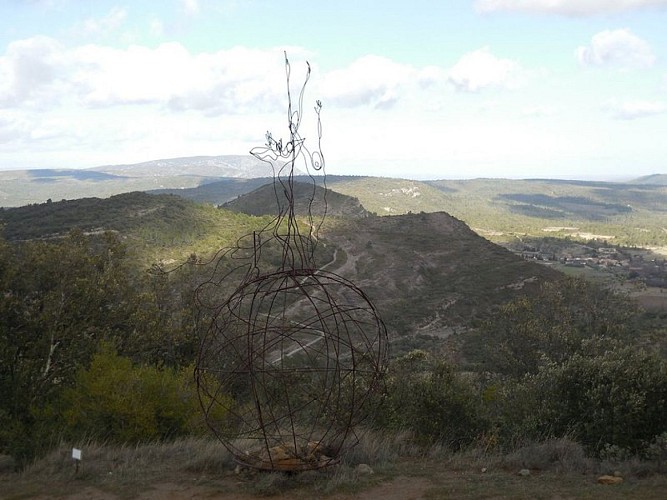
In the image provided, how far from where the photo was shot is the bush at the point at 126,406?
35.4 feet

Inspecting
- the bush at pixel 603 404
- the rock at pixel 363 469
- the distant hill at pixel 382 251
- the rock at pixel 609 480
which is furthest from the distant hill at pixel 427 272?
the rock at pixel 609 480

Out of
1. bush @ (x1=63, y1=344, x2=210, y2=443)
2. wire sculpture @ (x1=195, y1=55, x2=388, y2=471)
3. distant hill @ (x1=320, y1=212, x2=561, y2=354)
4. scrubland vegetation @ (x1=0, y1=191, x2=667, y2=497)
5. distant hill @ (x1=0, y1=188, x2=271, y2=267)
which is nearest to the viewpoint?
wire sculpture @ (x1=195, y1=55, x2=388, y2=471)

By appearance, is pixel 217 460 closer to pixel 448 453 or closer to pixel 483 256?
pixel 448 453

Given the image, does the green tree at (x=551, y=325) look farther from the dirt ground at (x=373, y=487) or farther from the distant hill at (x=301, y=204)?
the distant hill at (x=301, y=204)

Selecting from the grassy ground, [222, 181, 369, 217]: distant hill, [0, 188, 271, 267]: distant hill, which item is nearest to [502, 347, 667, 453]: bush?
the grassy ground

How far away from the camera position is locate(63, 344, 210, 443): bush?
10781mm

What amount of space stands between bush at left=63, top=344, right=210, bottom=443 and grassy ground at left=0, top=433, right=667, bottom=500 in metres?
1.05

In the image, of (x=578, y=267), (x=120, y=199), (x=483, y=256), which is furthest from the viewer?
(x=578, y=267)

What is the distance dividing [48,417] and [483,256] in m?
60.4

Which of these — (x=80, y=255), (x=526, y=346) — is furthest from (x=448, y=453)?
(x=526, y=346)

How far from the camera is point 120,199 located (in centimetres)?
7075

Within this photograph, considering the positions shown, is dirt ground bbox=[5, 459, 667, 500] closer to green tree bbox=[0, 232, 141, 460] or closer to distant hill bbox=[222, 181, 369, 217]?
green tree bbox=[0, 232, 141, 460]

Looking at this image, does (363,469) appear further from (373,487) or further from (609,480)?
(609,480)

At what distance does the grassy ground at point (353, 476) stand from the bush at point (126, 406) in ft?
3.43
